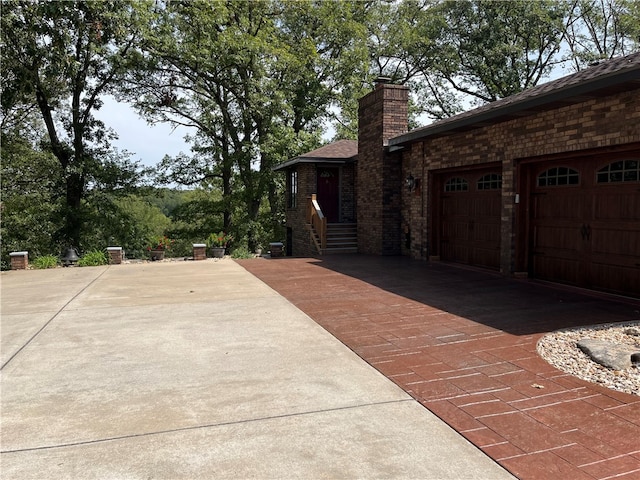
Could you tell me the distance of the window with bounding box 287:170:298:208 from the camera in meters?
19.8

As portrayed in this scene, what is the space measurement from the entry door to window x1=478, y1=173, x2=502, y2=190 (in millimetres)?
9235

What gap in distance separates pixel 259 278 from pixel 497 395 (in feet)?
23.7

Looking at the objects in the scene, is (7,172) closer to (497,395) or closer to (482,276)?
(482,276)

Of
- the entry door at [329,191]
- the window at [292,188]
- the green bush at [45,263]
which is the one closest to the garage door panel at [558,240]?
the entry door at [329,191]

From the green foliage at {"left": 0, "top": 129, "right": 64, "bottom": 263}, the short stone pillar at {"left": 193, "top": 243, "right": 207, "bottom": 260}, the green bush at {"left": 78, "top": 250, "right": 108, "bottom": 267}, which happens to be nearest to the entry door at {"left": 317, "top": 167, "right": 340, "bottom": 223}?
the short stone pillar at {"left": 193, "top": 243, "right": 207, "bottom": 260}

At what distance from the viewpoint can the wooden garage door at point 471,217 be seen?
10.2 m

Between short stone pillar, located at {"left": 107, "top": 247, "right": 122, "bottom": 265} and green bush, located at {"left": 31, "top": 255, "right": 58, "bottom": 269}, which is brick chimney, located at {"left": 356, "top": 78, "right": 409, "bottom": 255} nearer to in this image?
short stone pillar, located at {"left": 107, "top": 247, "right": 122, "bottom": 265}

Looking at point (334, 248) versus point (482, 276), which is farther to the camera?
point (334, 248)

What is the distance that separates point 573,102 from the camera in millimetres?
7562

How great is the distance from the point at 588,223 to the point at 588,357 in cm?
414

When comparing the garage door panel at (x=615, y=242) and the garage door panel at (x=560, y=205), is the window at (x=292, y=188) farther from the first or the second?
the garage door panel at (x=615, y=242)

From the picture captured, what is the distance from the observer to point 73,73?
19422mm

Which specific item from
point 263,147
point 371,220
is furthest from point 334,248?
point 263,147

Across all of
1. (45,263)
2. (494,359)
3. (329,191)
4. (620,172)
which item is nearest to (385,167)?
(329,191)
